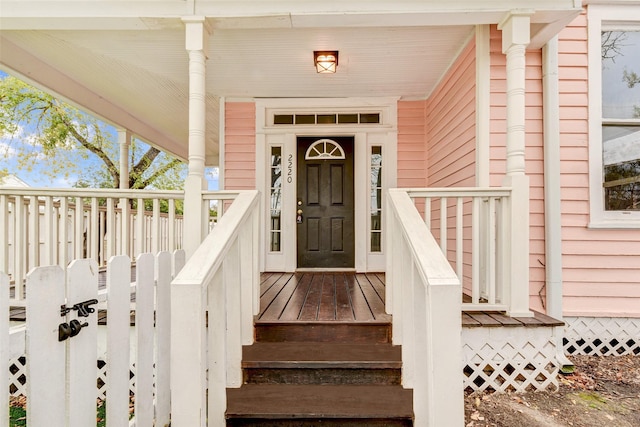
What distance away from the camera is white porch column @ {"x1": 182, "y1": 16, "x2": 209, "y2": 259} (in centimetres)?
258

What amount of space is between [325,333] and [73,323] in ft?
4.39

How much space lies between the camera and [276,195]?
14.9ft

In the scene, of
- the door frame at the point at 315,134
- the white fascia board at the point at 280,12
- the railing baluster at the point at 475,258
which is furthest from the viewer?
the door frame at the point at 315,134

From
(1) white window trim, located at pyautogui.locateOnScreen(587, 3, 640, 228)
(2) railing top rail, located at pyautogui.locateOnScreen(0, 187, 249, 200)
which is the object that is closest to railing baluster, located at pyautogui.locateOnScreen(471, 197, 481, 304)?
(1) white window trim, located at pyautogui.locateOnScreen(587, 3, 640, 228)

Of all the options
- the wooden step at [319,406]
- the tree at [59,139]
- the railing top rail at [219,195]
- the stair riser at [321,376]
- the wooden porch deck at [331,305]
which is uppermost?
the tree at [59,139]

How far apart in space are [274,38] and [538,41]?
2162 mm

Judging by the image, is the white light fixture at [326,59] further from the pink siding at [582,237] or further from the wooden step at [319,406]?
the wooden step at [319,406]

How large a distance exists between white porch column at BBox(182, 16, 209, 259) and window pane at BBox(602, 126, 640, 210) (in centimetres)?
325

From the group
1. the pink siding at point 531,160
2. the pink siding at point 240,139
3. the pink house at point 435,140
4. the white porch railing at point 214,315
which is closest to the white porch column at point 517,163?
the pink house at point 435,140

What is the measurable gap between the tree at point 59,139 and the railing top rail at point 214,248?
34.6 ft

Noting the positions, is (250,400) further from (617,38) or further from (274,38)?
(617,38)

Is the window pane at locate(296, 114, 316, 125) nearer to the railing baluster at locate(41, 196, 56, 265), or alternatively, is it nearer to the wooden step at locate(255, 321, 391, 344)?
the railing baluster at locate(41, 196, 56, 265)

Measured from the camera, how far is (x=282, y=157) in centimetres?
448

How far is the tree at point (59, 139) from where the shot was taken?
11195mm
